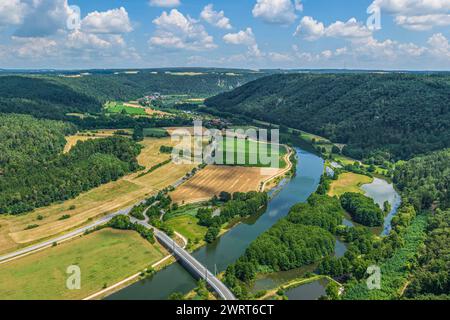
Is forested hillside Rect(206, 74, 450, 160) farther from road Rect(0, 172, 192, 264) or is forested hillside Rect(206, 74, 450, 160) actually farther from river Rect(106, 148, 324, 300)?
road Rect(0, 172, 192, 264)

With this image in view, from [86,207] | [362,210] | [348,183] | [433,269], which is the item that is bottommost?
[86,207]

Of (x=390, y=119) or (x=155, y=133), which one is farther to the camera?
(x=155, y=133)

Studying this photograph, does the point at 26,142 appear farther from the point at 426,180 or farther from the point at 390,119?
the point at 390,119

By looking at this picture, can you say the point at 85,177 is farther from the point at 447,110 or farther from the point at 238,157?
the point at 447,110

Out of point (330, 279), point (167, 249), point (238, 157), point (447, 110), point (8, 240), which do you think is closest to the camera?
point (330, 279)

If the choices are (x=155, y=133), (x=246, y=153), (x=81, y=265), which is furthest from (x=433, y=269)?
(x=155, y=133)
